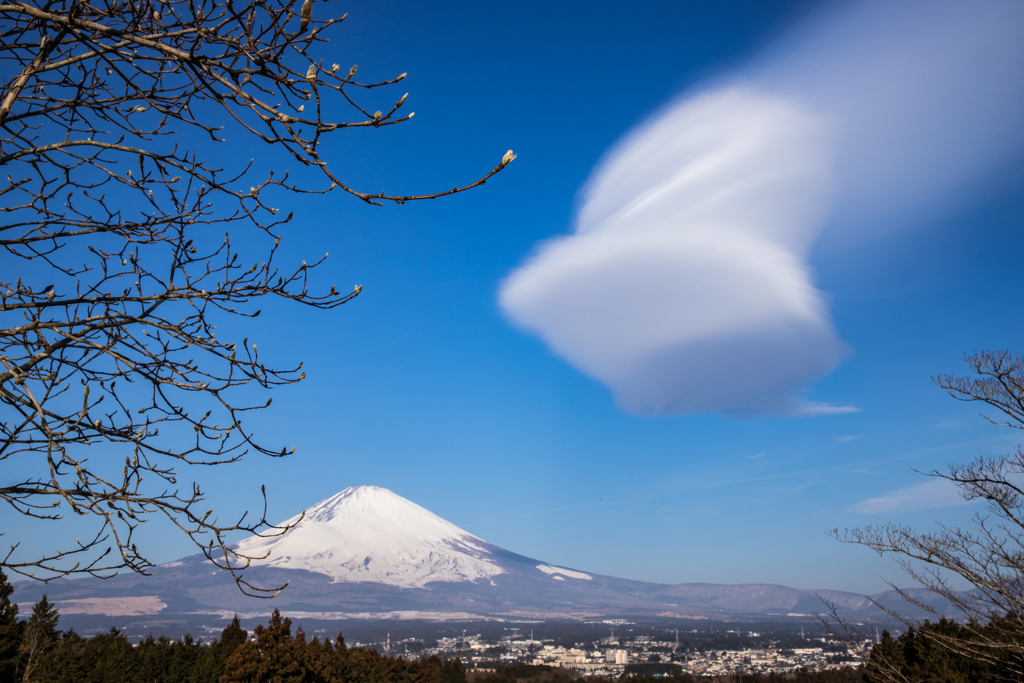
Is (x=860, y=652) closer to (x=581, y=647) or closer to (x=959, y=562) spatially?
(x=959, y=562)

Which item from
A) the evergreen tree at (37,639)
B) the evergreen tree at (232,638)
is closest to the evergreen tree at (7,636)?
the evergreen tree at (37,639)

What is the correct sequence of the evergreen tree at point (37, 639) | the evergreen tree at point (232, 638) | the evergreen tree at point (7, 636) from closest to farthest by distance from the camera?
the evergreen tree at point (37, 639) → the evergreen tree at point (7, 636) → the evergreen tree at point (232, 638)

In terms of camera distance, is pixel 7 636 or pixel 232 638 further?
pixel 232 638

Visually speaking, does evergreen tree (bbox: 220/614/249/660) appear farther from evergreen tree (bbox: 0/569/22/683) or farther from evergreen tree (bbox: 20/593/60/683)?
evergreen tree (bbox: 0/569/22/683)

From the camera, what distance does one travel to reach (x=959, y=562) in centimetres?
1000

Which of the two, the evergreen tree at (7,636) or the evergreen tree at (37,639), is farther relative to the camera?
the evergreen tree at (7,636)

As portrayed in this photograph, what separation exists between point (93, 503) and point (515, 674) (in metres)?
57.0

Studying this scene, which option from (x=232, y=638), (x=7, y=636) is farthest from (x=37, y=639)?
(x=232, y=638)

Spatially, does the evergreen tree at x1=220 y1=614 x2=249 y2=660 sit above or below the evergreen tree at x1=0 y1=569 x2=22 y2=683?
below

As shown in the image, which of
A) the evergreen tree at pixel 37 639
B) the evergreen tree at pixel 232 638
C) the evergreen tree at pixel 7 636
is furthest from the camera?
the evergreen tree at pixel 232 638

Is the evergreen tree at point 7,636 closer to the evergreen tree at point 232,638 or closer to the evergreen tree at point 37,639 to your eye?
the evergreen tree at point 37,639

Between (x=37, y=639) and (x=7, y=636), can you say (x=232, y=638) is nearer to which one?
(x=37, y=639)

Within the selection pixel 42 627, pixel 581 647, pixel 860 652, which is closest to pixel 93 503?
pixel 860 652

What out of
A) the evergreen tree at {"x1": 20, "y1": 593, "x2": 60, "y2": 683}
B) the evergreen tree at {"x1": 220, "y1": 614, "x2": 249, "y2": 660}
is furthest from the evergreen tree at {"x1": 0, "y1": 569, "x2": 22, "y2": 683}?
the evergreen tree at {"x1": 220, "y1": 614, "x2": 249, "y2": 660}
